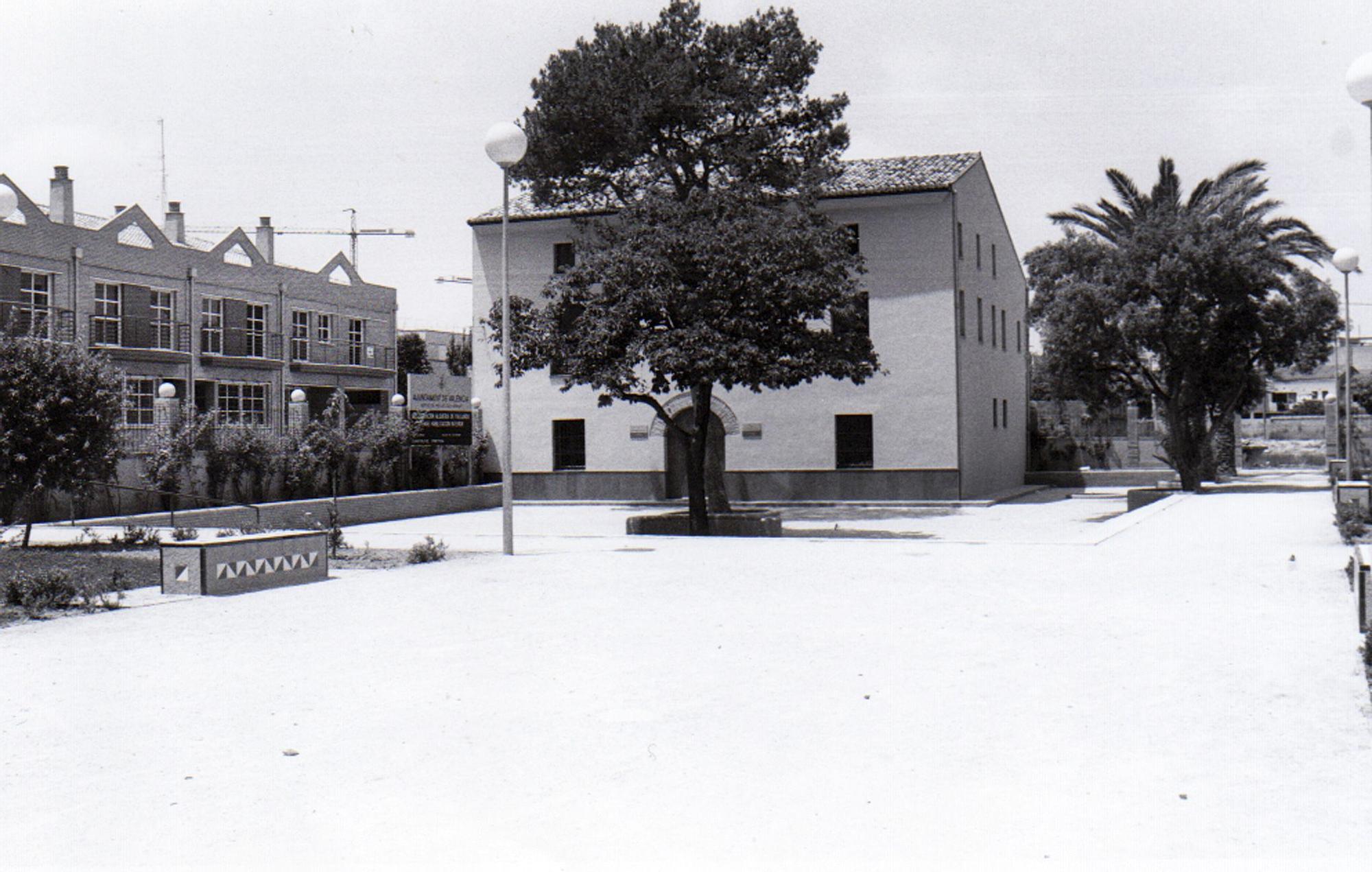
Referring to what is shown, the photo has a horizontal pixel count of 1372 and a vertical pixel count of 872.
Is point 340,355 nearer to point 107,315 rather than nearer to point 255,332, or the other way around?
point 255,332

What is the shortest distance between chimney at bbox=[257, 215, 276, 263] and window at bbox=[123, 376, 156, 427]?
9979mm

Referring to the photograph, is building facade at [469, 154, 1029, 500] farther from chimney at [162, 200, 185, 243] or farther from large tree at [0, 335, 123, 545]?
chimney at [162, 200, 185, 243]

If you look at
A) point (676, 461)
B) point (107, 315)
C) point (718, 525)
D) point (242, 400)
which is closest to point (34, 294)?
point (107, 315)

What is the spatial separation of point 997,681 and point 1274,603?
4.19 metres

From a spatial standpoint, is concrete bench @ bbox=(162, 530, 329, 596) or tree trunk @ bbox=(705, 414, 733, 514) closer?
concrete bench @ bbox=(162, 530, 329, 596)

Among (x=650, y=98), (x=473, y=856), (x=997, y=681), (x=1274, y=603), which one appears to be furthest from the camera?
(x=650, y=98)

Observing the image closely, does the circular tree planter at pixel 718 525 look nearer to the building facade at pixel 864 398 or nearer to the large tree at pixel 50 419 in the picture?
the large tree at pixel 50 419

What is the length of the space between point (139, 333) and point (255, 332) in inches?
210

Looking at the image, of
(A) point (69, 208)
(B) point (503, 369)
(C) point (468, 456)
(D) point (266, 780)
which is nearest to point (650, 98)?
(B) point (503, 369)

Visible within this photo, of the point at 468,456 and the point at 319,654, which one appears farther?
the point at 468,456

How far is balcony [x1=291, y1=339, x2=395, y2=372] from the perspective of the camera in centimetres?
4450

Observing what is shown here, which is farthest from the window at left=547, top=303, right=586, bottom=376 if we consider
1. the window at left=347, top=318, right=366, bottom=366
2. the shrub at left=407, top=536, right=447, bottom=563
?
the window at left=347, top=318, right=366, bottom=366

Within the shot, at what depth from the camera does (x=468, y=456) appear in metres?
30.7

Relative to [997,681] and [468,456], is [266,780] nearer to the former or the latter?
[997,681]
